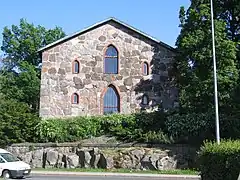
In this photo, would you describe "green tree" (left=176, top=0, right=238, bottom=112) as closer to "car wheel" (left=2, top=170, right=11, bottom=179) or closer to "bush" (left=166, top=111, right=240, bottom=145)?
"bush" (left=166, top=111, right=240, bottom=145)

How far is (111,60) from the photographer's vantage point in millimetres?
40625

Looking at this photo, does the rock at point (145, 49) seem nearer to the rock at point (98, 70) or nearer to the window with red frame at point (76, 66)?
the rock at point (98, 70)

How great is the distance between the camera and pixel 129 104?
39562 millimetres

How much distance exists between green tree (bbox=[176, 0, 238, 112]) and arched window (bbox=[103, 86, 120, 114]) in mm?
6705

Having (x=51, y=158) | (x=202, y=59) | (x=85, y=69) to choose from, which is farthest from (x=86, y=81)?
(x=202, y=59)

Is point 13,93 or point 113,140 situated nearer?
point 113,140

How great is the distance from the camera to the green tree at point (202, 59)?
31906 mm

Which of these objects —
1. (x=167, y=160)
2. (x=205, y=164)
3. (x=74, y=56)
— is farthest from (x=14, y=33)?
(x=205, y=164)

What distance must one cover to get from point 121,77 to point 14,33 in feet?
93.5

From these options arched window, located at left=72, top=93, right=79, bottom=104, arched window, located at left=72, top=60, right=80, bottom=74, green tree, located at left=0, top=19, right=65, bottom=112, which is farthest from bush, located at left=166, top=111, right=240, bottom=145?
green tree, located at left=0, top=19, right=65, bottom=112

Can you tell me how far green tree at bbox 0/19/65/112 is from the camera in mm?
55500

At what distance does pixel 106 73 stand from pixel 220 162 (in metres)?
26.4

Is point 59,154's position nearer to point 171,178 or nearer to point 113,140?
point 113,140

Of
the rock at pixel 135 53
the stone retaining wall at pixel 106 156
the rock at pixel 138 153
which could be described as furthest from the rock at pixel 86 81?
the rock at pixel 138 153
